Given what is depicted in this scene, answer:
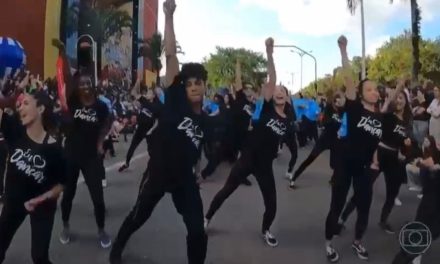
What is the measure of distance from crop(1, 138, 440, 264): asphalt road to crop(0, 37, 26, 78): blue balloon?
5.80ft

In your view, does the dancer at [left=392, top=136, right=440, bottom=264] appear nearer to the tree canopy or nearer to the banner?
the banner

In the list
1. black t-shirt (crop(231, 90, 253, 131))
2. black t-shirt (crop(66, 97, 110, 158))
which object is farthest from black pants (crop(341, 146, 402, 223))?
black t-shirt (crop(231, 90, 253, 131))

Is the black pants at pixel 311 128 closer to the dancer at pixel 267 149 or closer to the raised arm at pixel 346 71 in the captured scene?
the dancer at pixel 267 149

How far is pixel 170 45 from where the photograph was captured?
600 centimetres

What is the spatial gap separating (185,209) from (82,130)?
2.00 meters

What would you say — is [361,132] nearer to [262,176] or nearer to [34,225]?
[262,176]

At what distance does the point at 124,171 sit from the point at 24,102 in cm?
882

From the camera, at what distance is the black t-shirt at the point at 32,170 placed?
5.24 meters

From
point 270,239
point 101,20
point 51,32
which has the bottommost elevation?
point 270,239

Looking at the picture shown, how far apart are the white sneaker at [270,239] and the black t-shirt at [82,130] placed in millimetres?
1914

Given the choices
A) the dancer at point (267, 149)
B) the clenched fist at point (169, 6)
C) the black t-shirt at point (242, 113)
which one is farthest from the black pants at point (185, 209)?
the black t-shirt at point (242, 113)

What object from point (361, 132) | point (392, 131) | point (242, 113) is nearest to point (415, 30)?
point (242, 113)

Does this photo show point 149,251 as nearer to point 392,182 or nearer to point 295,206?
point 392,182

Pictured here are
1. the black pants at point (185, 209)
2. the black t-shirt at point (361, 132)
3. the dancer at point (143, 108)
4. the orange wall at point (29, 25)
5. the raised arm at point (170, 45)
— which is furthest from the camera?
the orange wall at point (29, 25)
